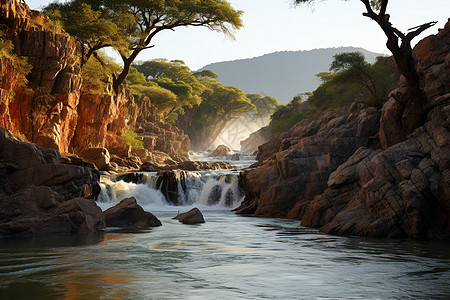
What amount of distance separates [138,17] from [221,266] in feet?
101

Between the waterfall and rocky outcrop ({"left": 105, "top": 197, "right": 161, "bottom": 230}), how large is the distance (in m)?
10.4

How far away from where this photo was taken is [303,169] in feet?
71.9

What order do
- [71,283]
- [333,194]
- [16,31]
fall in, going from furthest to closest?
[16,31] → [333,194] → [71,283]

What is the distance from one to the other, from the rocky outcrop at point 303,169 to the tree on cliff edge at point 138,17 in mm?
16479

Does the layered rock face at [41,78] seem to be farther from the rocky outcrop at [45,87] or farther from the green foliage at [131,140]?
the green foliage at [131,140]

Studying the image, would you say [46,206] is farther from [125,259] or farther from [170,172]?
[170,172]

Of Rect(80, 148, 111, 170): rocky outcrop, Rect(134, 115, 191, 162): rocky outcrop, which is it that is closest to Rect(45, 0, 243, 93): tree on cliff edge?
Rect(80, 148, 111, 170): rocky outcrop

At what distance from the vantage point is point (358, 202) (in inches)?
597

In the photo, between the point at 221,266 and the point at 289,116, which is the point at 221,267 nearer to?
the point at 221,266

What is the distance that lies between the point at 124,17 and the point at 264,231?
24.3 metres

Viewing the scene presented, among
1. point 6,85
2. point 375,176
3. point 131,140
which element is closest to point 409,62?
point 375,176

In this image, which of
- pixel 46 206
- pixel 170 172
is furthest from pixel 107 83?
pixel 46 206

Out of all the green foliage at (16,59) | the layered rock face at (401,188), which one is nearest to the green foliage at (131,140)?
the green foliage at (16,59)

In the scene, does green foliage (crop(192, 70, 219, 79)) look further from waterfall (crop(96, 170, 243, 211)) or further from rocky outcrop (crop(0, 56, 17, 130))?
rocky outcrop (crop(0, 56, 17, 130))
